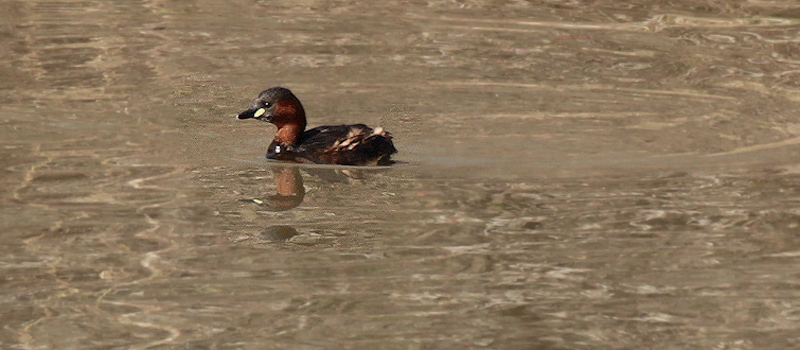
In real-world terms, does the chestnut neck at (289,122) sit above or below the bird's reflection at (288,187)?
above

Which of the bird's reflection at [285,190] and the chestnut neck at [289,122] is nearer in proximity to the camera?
the bird's reflection at [285,190]

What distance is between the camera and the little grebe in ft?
30.8

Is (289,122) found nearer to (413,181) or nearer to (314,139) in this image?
(314,139)

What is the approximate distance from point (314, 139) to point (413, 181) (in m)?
1.14

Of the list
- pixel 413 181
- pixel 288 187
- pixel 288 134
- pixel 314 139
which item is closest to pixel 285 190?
pixel 288 187

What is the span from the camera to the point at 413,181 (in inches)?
347

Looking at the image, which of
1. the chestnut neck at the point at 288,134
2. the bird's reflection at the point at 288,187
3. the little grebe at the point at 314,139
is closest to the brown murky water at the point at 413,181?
the bird's reflection at the point at 288,187

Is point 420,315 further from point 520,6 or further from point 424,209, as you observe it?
point 520,6

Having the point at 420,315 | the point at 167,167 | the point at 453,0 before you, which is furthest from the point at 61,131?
the point at 453,0

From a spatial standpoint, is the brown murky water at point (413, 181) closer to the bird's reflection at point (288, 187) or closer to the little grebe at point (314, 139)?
the bird's reflection at point (288, 187)

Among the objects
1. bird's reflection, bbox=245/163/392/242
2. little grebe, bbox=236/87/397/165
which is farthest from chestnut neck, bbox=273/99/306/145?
bird's reflection, bbox=245/163/392/242

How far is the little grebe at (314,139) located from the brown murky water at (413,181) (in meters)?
0.16

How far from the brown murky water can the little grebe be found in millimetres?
161

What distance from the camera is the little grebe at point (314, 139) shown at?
30.8 ft
